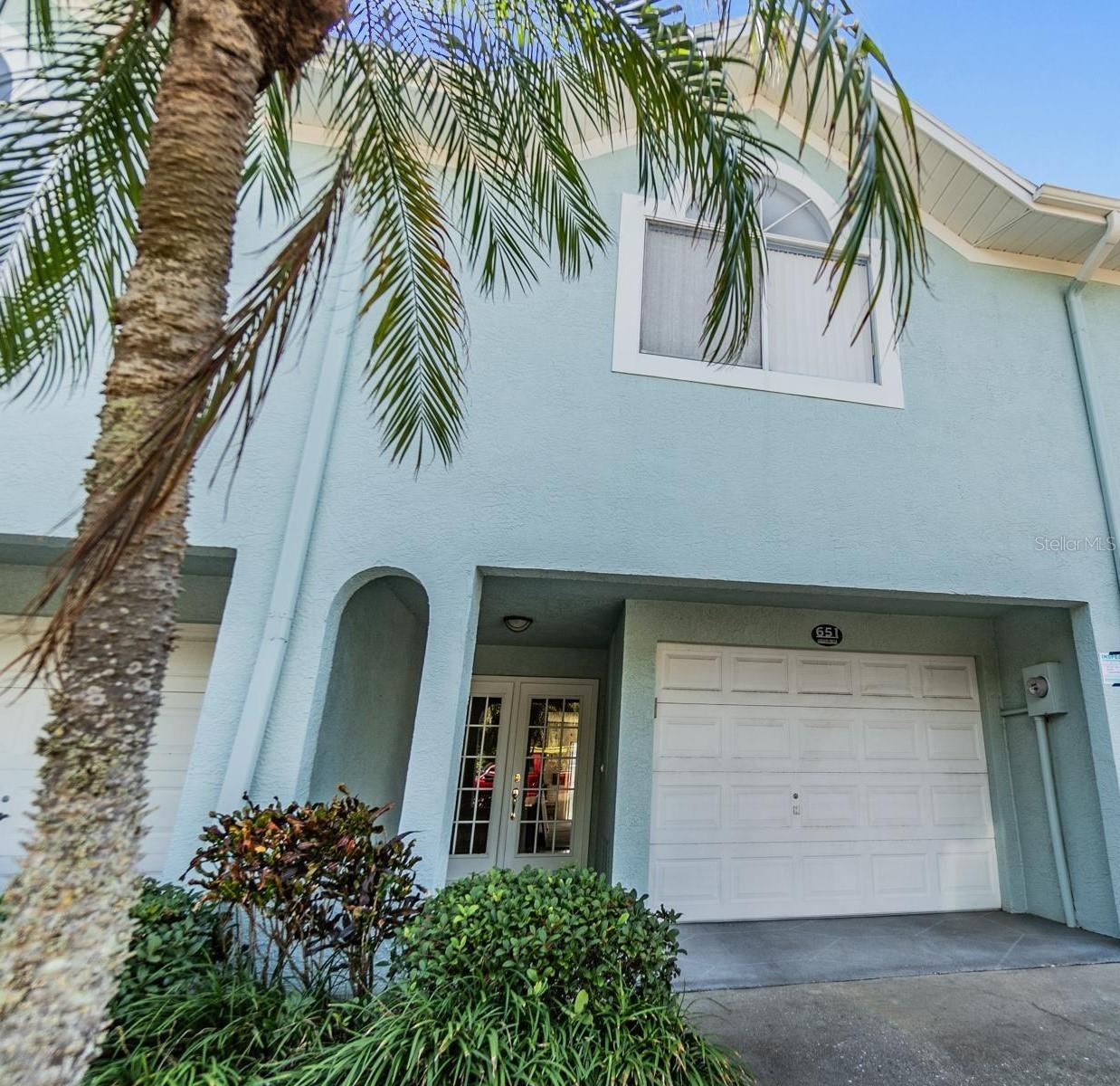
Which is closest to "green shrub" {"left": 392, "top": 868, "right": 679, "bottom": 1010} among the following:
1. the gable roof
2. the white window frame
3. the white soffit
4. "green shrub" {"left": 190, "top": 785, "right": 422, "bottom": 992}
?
"green shrub" {"left": 190, "top": 785, "right": 422, "bottom": 992}

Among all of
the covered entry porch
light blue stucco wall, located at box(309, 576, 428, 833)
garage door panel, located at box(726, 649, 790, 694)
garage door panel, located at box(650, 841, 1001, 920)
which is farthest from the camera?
garage door panel, located at box(726, 649, 790, 694)

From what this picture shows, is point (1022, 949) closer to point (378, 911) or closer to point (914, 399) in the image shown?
point (914, 399)

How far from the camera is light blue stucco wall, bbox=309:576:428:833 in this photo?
548 cm

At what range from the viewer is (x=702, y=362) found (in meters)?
6.01

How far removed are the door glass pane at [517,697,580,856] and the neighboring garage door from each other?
2.88m

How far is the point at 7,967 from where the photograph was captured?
1766mm

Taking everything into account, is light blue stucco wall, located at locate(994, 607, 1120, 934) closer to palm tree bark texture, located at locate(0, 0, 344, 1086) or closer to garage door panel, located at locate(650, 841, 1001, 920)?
garage door panel, located at locate(650, 841, 1001, 920)

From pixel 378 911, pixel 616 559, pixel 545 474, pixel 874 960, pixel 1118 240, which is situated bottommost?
pixel 874 960

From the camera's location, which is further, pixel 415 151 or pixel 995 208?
pixel 995 208

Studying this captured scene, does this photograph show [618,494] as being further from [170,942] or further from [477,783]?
[477,783]

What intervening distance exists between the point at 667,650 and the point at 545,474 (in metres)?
2.98

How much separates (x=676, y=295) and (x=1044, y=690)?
19.0 feet

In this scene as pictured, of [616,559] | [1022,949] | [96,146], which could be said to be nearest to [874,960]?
[1022,949]

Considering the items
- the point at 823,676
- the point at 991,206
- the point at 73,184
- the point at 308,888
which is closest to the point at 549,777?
the point at 823,676
